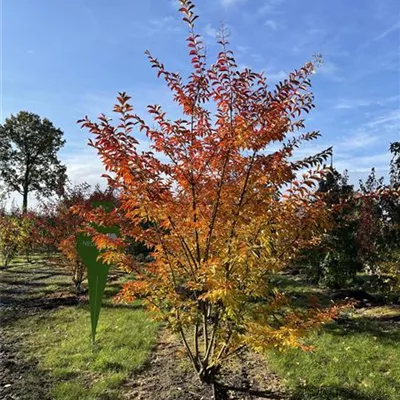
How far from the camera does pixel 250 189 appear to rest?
13.2 ft

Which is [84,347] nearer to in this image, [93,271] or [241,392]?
[93,271]

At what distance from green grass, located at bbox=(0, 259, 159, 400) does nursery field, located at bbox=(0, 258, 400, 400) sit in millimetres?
14

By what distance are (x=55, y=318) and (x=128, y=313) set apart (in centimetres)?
162

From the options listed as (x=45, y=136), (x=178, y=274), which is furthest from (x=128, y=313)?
(x=45, y=136)

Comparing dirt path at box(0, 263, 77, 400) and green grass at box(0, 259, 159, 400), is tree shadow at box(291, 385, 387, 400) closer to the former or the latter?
green grass at box(0, 259, 159, 400)

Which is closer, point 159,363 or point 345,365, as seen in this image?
point 345,365

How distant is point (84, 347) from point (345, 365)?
3.96m

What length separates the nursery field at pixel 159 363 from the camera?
15.3 feet

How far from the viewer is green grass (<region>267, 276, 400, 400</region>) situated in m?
4.55

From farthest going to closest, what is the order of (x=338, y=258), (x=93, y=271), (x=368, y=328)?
(x=338, y=258)
(x=368, y=328)
(x=93, y=271)

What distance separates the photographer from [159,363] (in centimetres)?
566

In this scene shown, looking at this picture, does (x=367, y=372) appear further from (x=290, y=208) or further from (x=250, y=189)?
(x=250, y=189)

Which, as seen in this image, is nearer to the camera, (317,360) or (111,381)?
(111,381)

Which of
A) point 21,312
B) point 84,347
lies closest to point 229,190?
point 84,347
